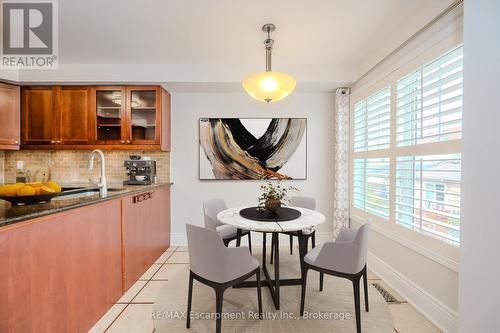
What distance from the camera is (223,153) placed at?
3.50m

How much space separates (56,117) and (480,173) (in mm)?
4471

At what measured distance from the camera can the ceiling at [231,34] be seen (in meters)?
1.95

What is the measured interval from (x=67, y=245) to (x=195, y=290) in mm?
1226

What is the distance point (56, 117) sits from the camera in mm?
3076

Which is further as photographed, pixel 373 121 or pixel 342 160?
pixel 342 160

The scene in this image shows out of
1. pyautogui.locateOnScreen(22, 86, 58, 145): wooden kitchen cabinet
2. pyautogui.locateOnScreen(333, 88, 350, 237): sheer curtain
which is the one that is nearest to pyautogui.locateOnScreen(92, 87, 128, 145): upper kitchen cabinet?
pyautogui.locateOnScreen(22, 86, 58, 145): wooden kitchen cabinet

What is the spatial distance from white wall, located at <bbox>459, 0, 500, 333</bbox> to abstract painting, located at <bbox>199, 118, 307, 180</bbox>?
2.19 metres

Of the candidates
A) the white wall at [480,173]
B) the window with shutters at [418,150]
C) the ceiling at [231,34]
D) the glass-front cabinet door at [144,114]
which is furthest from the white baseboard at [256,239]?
the ceiling at [231,34]

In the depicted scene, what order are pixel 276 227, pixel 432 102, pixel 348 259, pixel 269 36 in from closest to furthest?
pixel 348 259
pixel 276 227
pixel 432 102
pixel 269 36

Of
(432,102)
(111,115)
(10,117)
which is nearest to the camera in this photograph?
(432,102)

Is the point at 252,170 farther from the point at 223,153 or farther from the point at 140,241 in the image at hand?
the point at 140,241

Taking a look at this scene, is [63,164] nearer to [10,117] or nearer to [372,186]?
[10,117]

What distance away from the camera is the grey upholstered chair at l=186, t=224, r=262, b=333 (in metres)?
1.50

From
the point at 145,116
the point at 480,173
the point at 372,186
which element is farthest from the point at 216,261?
the point at 145,116
